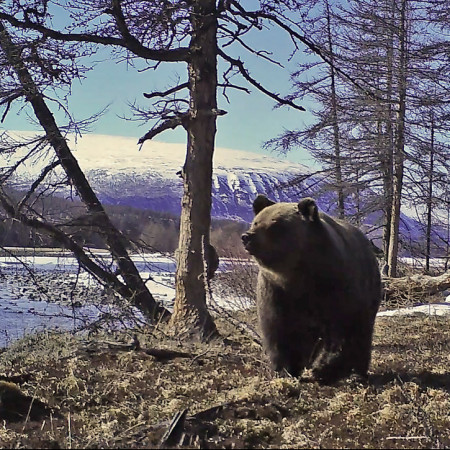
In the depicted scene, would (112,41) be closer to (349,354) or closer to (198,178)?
(198,178)

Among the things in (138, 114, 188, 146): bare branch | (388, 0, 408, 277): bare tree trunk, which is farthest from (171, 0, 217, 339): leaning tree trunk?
(388, 0, 408, 277): bare tree trunk

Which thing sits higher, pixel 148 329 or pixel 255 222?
pixel 255 222

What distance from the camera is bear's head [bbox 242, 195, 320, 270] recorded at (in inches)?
169

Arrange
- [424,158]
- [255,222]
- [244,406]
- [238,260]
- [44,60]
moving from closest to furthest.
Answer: [244,406] → [255,222] → [44,60] → [238,260] → [424,158]

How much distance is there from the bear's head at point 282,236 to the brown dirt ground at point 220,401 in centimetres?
83

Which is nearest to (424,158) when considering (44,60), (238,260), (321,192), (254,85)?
(321,192)

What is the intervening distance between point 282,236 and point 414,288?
1065 centimetres

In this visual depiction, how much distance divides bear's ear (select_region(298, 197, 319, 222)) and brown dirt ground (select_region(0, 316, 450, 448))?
3.73 feet

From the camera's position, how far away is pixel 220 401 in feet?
12.6

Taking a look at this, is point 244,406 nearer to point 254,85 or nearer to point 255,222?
point 255,222

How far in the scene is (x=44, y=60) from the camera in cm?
857

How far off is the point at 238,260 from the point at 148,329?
5750 millimetres

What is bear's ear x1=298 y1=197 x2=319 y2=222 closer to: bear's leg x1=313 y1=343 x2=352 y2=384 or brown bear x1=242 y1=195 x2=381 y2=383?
brown bear x1=242 y1=195 x2=381 y2=383

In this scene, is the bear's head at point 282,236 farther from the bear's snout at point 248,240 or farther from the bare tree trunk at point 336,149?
the bare tree trunk at point 336,149
